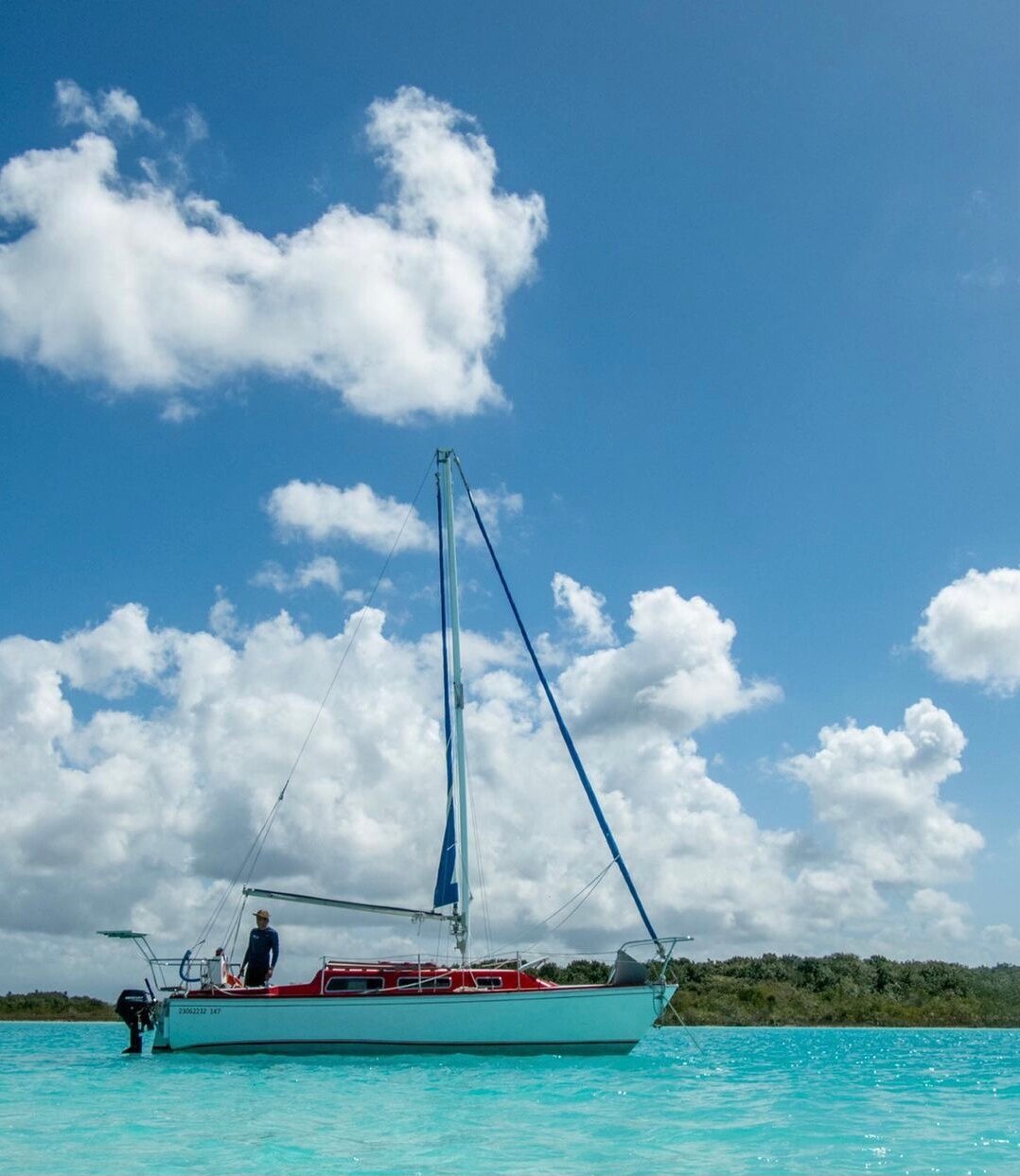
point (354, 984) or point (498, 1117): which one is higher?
point (354, 984)

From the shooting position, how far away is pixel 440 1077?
73.0 ft

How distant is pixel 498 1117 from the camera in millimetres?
16219

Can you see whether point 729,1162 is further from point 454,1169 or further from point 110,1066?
point 110,1066

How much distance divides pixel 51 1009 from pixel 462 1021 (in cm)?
7727

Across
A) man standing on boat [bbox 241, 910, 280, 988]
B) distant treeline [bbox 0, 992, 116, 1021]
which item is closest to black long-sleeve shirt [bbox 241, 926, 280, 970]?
man standing on boat [bbox 241, 910, 280, 988]

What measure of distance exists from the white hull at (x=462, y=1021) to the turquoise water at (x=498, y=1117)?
53cm

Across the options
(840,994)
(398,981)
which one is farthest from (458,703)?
(840,994)

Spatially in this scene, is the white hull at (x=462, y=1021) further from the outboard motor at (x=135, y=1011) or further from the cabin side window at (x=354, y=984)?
the outboard motor at (x=135, y=1011)

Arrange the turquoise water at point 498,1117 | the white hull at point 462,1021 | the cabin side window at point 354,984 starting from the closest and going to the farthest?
the turquoise water at point 498,1117 → the white hull at point 462,1021 → the cabin side window at point 354,984

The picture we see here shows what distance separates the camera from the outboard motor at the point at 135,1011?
30.4m

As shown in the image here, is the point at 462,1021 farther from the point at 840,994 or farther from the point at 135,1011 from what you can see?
the point at 840,994

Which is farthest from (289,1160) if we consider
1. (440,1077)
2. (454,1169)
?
(440,1077)

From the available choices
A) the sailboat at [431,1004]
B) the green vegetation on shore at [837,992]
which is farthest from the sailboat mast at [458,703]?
the green vegetation on shore at [837,992]

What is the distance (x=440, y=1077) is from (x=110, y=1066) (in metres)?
10.6
